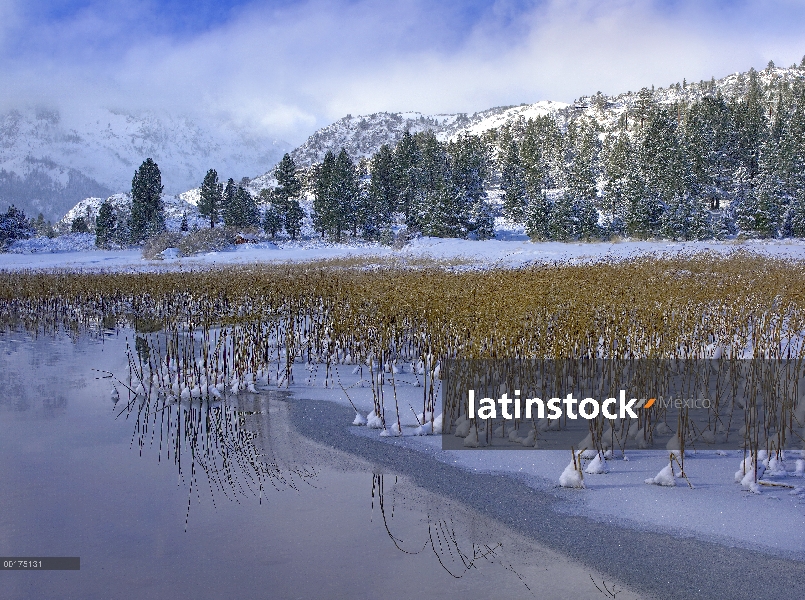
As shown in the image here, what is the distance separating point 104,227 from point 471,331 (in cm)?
5840

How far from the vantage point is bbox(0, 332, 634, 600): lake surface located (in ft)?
11.0

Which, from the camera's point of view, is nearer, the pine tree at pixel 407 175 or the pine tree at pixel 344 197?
the pine tree at pixel 344 197

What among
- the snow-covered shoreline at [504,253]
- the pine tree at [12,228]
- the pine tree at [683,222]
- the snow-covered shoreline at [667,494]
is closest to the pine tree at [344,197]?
the snow-covered shoreline at [504,253]

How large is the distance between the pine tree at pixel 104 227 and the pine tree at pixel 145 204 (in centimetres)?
232

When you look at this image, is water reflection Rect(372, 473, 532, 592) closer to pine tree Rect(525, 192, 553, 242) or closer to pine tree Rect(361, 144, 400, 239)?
pine tree Rect(525, 192, 553, 242)

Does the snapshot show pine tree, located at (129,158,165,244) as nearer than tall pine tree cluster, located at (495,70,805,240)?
No

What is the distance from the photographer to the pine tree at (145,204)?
5688 cm

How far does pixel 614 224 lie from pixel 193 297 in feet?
122

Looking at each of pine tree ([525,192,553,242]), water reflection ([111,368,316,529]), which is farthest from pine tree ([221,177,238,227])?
water reflection ([111,368,316,529])

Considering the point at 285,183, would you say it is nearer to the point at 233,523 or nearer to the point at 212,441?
the point at 212,441

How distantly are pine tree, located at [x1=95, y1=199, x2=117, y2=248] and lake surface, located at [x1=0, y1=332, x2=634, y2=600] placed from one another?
177ft

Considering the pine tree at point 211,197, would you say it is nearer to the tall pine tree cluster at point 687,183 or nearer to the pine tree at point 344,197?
the pine tree at point 344,197

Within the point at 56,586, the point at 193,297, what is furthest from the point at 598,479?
→ the point at 193,297

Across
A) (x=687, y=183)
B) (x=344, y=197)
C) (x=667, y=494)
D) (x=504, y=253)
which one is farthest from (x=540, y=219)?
(x=667, y=494)
